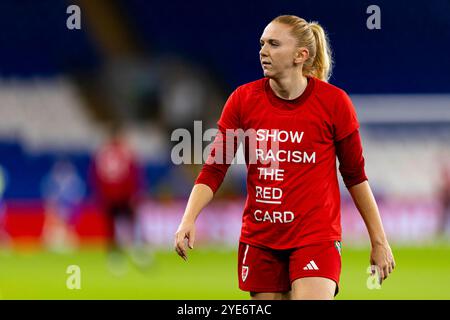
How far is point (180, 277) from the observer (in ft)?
39.7

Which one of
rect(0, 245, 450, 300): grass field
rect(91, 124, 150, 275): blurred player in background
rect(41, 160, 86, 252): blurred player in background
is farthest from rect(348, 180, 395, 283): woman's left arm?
rect(41, 160, 86, 252): blurred player in background

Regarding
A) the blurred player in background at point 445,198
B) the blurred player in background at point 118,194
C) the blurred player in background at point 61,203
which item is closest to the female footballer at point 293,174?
the blurred player in background at point 118,194

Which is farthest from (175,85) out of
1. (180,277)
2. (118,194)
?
(180,277)

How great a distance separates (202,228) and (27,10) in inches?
239

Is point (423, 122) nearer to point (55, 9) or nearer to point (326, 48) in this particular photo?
point (55, 9)

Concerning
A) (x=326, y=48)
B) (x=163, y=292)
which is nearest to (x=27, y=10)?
(x=163, y=292)

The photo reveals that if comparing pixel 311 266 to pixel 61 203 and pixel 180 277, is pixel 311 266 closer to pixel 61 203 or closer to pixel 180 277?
pixel 180 277

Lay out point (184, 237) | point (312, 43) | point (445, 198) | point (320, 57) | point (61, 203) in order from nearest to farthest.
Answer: point (184, 237) < point (312, 43) < point (320, 57) < point (61, 203) < point (445, 198)

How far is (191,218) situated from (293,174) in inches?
22.8

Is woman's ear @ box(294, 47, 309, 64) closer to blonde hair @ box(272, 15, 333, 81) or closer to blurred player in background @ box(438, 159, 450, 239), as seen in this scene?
blonde hair @ box(272, 15, 333, 81)

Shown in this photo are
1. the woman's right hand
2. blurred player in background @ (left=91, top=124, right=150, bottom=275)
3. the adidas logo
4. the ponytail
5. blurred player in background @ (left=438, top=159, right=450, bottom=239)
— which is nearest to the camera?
the woman's right hand

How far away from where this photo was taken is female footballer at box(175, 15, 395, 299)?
16.3 ft

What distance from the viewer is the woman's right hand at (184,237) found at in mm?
4734

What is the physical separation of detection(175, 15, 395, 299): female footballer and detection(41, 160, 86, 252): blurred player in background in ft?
37.7
